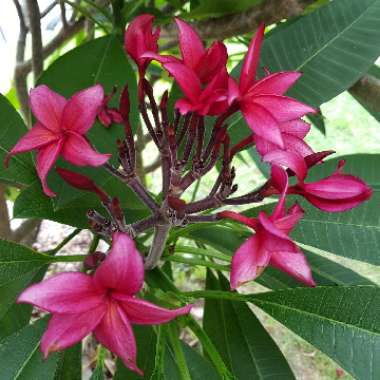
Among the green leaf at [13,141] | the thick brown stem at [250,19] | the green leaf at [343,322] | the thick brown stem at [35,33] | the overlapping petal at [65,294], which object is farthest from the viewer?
the thick brown stem at [35,33]

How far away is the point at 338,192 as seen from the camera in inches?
21.3

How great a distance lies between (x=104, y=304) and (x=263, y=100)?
9.3 inches

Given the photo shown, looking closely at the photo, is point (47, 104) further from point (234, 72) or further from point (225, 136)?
point (234, 72)

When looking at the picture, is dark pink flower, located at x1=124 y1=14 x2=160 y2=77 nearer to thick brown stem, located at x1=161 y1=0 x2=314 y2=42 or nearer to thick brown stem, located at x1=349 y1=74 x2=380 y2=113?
thick brown stem, located at x1=161 y1=0 x2=314 y2=42

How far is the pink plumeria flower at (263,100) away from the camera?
20.3 inches

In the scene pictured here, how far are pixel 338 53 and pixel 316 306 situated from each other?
37 centimetres

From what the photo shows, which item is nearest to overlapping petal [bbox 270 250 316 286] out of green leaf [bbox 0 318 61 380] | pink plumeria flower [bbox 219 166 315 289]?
pink plumeria flower [bbox 219 166 315 289]

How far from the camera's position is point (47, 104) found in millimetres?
558

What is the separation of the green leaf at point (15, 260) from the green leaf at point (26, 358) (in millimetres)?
128

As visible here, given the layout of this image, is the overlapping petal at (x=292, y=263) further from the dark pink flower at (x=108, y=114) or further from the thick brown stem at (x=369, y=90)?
the thick brown stem at (x=369, y=90)

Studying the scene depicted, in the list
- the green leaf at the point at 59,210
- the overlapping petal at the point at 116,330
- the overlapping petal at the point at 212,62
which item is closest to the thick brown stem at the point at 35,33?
the green leaf at the point at 59,210

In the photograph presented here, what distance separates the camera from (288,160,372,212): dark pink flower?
1.77 feet

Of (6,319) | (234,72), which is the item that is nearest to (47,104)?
(234,72)

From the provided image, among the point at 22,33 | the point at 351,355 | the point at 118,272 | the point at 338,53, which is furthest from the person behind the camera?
the point at 22,33
